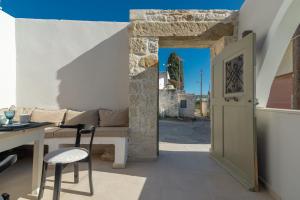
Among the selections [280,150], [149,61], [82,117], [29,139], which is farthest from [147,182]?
[149,61]

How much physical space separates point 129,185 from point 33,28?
3877 mm

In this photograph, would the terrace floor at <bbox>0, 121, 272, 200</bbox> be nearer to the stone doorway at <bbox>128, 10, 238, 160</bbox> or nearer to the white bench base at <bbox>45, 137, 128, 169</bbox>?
the white bench base at <bbox>45, 137, 128, 169</bbox>

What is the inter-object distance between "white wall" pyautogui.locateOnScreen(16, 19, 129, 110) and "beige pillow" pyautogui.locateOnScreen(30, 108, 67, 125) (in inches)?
10.8

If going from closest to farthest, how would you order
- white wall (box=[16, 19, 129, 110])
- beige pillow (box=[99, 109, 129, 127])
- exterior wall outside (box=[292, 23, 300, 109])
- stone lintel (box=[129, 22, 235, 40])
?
stone lintel (box=[129, 22, 235, 40]), beige pillow (box=[99, 109, 129, 127]), white wall (box=[16, 19, 129, 110]), exterior wall outside (box=[292, 23, 300, 109])

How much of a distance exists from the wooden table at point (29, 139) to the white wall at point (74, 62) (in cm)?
207

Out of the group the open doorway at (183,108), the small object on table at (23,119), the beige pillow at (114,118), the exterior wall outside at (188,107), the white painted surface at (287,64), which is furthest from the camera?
the exterior wall outside at (188,107)

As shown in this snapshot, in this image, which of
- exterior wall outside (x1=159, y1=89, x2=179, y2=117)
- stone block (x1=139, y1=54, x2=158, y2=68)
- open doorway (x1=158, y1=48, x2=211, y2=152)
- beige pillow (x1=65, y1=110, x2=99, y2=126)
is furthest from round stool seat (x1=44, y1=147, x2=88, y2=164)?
exterior wall outside (x1=159, y1=89, x2=179, y2=117)

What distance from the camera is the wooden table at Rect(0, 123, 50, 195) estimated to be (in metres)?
1.83

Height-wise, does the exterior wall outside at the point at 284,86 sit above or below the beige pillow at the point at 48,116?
above

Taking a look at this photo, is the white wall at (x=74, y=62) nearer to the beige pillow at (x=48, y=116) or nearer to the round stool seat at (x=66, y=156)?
the beige pillow at (x=48, y=116)

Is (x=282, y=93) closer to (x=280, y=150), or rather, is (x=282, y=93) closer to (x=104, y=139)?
(x=280, y=150)

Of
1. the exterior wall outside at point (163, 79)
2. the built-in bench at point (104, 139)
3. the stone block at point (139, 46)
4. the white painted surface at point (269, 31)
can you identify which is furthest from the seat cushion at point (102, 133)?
the exterior wall outside at point (163, 79)

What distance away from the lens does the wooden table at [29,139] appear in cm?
183

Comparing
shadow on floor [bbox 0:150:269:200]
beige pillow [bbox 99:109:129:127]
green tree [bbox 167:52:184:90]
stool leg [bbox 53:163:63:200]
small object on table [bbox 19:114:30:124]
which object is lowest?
shadow on floor [bbox 0:150:269:200]
